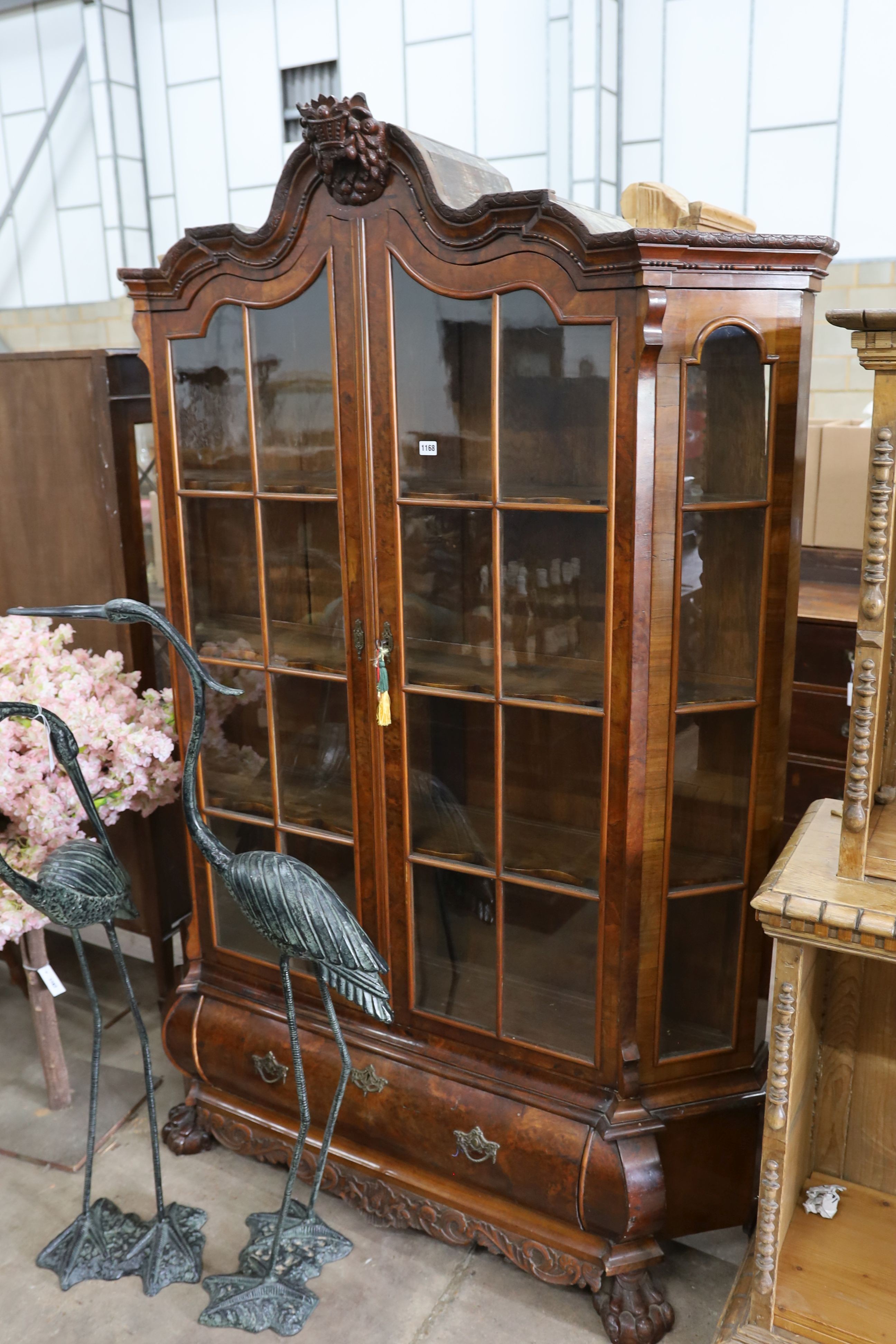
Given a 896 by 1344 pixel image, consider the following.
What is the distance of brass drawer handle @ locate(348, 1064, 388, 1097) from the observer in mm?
2021

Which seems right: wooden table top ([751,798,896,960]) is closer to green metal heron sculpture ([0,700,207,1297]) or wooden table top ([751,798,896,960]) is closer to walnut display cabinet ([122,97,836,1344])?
walnut display cabinet ([122,97,836,1344])

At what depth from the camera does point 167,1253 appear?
1975mm

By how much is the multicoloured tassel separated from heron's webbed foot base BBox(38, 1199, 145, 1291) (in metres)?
1.14

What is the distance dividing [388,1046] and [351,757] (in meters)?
0.59

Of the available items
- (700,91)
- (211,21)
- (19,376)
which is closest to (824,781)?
(700,91)

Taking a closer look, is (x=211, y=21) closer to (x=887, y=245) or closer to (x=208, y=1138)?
(x=887, y=245)

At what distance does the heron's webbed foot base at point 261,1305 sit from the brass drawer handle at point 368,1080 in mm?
342

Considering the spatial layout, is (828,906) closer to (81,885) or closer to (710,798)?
(710,798)

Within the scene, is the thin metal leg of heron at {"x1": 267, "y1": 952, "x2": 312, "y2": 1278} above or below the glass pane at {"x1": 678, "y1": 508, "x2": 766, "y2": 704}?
below

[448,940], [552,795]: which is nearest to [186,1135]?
[448,940]

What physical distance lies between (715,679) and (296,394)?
0.91 metres

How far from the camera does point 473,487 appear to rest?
174 cm

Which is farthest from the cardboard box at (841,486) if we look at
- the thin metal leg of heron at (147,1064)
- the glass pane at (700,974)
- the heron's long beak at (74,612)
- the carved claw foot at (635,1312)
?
the thin metal leg of heron at (147,1064)

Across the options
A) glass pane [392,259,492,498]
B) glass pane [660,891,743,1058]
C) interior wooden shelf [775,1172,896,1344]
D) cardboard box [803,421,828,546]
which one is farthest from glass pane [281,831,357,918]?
cardboard box [803,421,828,546]
